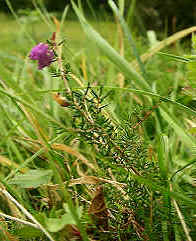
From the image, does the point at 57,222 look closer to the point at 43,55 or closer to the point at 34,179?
the point at 34,179

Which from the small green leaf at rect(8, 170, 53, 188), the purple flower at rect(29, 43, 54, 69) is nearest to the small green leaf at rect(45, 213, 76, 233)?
the small green leaf at rect(8, 170, 53, 188)

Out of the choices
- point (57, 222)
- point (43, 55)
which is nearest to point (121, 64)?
point (43, 55)

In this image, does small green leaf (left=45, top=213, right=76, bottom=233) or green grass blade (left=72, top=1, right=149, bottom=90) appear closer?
small green leaf (left=45, top=213, right=76, bottom=233)

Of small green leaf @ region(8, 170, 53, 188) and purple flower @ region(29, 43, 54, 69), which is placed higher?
purple flower @ region(29, 43, 54, 69)

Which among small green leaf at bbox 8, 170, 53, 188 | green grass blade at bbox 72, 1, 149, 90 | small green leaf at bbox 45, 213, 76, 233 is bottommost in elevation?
small green leaf at bbox 45, 213, 76, 233

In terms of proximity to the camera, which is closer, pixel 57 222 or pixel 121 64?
pixel 57 222

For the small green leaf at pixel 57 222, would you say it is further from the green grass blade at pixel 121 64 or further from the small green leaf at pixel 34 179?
the green grass blade at pixel 121 64

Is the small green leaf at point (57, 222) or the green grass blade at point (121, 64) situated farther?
the green grass blade at point (121, 64)

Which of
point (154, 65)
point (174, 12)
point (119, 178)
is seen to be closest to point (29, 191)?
point (119, 178)

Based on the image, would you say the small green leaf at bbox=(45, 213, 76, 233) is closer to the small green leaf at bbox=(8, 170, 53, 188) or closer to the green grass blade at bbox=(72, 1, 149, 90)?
the small green leaf at bbox=(8, 170, 53, 188)

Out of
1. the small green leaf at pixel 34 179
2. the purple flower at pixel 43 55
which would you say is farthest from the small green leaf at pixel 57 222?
the purple flower at pixel 43 55

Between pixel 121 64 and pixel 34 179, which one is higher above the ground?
pixel 121 64
